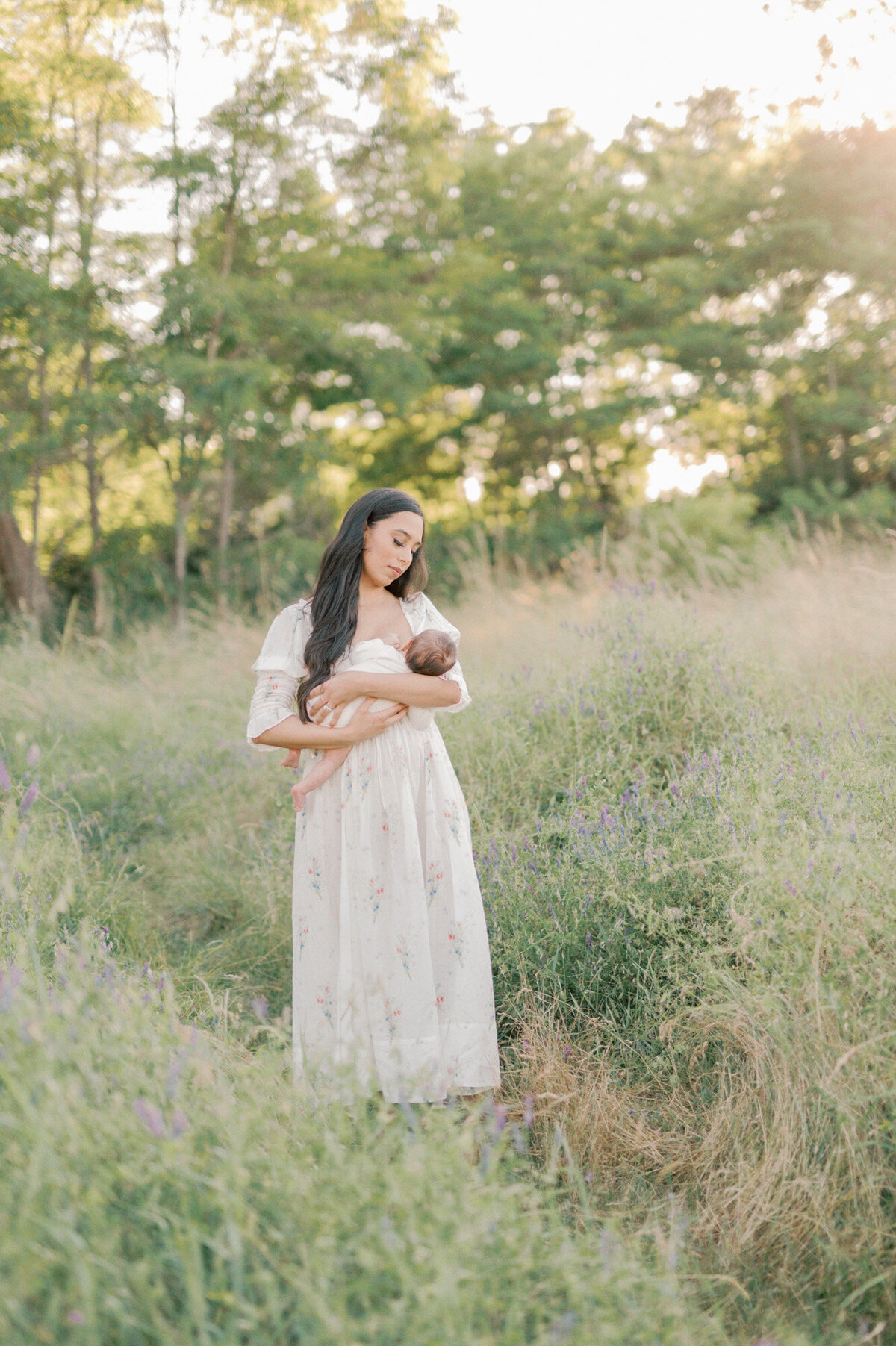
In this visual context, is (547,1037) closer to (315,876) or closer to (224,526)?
(315,876)

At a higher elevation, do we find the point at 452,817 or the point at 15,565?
the point at 15,565

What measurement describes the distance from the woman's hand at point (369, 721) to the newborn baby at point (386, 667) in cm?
2

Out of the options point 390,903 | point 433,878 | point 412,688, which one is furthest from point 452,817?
point 412,688

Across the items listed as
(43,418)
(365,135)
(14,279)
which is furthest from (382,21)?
(43,418)

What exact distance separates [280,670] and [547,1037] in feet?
4.51

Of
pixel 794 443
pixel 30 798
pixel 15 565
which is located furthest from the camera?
pixel 794 443

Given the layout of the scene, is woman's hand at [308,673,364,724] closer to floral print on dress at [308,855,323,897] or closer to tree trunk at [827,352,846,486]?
floral print on dress at [308,855,323,897]

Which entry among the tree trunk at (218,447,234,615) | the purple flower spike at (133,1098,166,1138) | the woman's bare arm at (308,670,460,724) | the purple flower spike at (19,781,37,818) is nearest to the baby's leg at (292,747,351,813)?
the woman's bare arm at (308,670,460,724)

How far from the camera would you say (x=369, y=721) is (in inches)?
101

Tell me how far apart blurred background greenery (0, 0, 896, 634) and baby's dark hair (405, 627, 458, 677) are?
424cm

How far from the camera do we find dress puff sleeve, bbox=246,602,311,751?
2598 millimetres

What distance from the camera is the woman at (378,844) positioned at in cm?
256

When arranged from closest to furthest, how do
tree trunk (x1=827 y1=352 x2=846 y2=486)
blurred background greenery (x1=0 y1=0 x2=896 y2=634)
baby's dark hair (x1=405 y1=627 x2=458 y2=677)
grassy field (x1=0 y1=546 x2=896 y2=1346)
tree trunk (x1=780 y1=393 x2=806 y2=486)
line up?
grassy field (x1=0 y1=546 x2=896 y2=1346) → baby's dark hair (x1=405 y1=627 x2=458 y2=677) → blurred background greenery (x1=0 y1=0 x2=896 y2=634) → tree trunk (x1=827 y1=352 x2=846 y2=486) → tree trunk (x1=780 y1=393 x2=806 y2=486)

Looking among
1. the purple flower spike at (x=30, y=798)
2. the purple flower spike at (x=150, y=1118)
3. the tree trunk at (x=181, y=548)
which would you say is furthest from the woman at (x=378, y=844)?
the tree trunk at (x=181, y=548)
